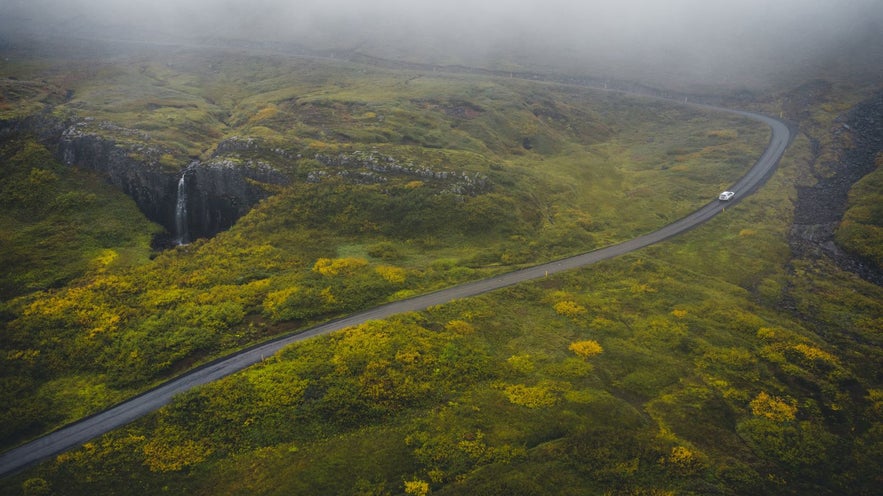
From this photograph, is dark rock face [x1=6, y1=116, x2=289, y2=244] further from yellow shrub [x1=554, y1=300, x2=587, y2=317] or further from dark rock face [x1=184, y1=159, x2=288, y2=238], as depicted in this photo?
yellow shrub [x1=554, y1=300, x2=587, y2=317]

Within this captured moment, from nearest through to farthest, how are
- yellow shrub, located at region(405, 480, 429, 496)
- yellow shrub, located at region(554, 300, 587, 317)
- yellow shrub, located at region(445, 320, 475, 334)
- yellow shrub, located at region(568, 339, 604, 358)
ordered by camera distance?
yellow shrub, located at region(405, 480, 429, 496) → yellow shrub, located at region(568, 339, 604, 358) → yellow shrub, located at region(445, 320, 475, 334) → yellow shrub, located at region(554, 300, 587, 317)

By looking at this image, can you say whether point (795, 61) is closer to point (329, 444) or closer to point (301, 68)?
point (301, 68)

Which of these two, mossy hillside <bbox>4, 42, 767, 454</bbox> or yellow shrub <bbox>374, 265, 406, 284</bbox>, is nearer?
mossy hillside <bbox>4, 42, 767, 454</bbox>

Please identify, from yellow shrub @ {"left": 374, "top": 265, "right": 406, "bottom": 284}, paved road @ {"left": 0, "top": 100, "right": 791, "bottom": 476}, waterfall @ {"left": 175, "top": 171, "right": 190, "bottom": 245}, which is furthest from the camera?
waterfall @ {"left": 175, "top": 171, "right": 190, "bottom": 245}

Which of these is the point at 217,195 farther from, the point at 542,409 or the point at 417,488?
the point at 542,409

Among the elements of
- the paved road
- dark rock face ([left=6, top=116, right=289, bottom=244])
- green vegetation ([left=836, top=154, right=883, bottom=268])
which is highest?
green vegetation ([left=836, top=154, right=883, bottom=268])

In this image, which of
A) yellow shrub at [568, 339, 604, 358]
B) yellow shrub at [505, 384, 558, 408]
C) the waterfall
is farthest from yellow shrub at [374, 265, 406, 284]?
the waterfall

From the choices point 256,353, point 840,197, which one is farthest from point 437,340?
point 840,197

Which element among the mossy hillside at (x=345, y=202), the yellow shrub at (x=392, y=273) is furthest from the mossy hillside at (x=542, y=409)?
the yellow shrub at (x=392, y=273)
